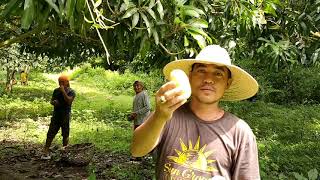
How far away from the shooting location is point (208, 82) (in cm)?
202

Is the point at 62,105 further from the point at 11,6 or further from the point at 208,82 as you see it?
the point at 208,82

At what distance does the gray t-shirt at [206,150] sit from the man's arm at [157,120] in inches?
4.4

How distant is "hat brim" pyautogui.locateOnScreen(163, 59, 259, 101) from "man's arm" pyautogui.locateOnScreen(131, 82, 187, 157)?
40cm

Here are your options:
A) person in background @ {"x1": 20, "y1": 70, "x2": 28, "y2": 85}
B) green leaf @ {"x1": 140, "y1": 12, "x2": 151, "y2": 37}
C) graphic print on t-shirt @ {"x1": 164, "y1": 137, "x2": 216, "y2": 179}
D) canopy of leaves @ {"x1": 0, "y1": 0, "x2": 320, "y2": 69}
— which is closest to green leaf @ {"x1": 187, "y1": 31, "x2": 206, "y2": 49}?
canopy of leaves @ {"x1": 0, "y1": 0, "x2": 320, "y2": 69}

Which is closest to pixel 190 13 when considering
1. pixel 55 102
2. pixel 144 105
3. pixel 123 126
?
pixel 144 105

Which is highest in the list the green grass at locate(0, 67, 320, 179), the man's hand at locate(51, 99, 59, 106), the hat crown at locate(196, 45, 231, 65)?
the hat crown at locate(196, 45, 231, 65)

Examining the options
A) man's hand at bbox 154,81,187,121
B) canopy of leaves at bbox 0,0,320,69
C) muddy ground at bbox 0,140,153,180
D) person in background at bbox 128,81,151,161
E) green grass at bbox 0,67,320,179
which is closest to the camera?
man's hand at bbox 154,81,187,121

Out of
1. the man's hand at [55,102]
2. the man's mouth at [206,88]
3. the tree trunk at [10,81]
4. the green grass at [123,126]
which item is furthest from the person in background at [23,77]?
the man's mouth at [206,88]

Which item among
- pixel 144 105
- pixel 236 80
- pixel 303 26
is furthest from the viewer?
pixel 144 105

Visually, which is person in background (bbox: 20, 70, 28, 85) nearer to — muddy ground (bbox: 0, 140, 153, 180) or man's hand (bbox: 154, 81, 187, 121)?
muddy ground (bbox: 0, 140, 153, 180)

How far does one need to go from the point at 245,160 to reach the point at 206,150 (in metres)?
0.19

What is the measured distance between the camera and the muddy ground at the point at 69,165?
6.82 metres

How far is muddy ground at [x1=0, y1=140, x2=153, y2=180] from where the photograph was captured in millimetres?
6820

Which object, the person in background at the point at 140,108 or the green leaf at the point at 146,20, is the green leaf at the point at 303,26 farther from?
the person in background at the point at 140,108
